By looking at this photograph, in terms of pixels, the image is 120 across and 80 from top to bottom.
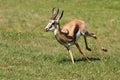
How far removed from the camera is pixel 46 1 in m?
40.2

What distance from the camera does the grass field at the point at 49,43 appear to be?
48.5 feet

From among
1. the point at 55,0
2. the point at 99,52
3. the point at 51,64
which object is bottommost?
the point at 55,0

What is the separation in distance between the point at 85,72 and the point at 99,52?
5.94 metres

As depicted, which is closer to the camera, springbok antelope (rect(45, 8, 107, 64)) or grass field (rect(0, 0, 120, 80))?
grass field (rect(0, 0, 120, 80))

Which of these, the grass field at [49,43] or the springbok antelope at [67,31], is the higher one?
the springbok antelope at [67,31]

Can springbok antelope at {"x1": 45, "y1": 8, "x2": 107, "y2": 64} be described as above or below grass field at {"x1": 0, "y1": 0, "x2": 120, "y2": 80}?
above

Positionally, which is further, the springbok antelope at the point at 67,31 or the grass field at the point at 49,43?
the springbok antelope at the point at 67,31

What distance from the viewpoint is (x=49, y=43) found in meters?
23.4

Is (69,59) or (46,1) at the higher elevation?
(69,59)

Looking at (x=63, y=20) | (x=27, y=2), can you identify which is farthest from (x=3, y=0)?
→ (x=63, y=20)

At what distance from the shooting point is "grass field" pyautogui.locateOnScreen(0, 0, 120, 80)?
14781 millimetres

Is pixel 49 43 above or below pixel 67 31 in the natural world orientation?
below

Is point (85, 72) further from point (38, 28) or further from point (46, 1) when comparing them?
point (46, 1)

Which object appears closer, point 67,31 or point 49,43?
point 67,31
